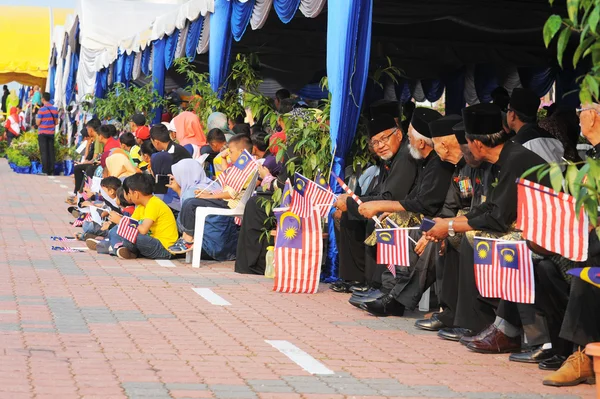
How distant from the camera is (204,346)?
271 inches

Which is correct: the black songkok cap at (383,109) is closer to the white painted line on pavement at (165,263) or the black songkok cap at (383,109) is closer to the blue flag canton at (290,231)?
the blue flag canton at (290,231)

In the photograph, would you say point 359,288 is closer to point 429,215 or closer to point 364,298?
point 364,298

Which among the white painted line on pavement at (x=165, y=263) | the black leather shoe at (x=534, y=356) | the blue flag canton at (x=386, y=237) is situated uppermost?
the blue flag canton at (x=386, y=237)

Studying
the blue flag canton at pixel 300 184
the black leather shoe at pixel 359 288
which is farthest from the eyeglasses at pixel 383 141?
the black leather shoe at pixel 359 288

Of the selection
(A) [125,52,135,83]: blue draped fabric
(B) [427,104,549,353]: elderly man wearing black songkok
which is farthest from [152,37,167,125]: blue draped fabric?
(B) [427,104,549,353]: elderly man wearing black songkok

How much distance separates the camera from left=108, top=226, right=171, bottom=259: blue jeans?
38.9ft

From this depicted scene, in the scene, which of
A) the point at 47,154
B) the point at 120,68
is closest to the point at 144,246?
the point at 120,68

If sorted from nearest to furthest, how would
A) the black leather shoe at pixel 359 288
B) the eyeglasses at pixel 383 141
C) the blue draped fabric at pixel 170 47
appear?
the eyeglasses at pixel 383 141, the black leather shoe at pixel 359 288, the blue draped fabric at pixel 170 47

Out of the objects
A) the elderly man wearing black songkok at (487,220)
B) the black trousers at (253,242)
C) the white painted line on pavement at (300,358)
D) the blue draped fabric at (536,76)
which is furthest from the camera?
the blue draped fabric at (536,76)

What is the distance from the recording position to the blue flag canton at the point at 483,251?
6824 millimetres

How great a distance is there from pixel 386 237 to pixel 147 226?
4.35 metres

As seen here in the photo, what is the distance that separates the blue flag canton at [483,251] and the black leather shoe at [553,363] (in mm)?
697

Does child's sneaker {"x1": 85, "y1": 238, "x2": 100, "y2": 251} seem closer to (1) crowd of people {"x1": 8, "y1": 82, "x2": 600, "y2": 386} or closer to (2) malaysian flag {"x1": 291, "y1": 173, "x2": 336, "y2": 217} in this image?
(1) crowd of people {"x1": 8, "y1": 82, "x2": 600, "y2": 386}

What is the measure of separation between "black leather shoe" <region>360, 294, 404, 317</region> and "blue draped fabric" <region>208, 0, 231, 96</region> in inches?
226
